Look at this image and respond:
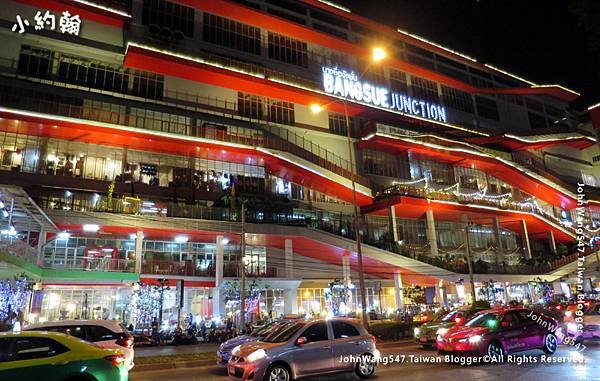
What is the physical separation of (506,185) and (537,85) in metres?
22.2

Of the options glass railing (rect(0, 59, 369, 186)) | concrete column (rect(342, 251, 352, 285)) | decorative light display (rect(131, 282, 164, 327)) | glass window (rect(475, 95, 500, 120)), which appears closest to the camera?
decorative light display (rect(131, 282, 164, 327))

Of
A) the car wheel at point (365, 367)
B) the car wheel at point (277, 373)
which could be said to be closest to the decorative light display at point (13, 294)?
the car wheel at point (277, 373)

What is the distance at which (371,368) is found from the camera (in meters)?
10.6

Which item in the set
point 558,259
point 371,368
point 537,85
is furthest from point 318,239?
point 537,85

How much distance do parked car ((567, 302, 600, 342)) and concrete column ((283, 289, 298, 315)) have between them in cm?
2106

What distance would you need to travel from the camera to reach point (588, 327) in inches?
566

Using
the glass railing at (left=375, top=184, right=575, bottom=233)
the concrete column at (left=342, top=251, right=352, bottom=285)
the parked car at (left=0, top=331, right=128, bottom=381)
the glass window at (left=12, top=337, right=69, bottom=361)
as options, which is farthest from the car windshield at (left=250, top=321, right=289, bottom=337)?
the glass railing at (left=375, top=184, right=575, bottom=233)

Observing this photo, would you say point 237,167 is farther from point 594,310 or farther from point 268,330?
Answer: point 594,310

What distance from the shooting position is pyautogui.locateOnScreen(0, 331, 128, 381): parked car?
6975mm

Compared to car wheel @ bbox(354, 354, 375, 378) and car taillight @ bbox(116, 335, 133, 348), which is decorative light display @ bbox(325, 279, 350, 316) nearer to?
car wheel @ bbox(354, 354, 375, 378)

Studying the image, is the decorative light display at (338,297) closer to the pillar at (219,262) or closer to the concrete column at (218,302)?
the concrete column at (218,302)

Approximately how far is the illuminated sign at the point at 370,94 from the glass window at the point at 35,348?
3536 centimetres

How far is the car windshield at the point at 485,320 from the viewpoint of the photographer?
40.3 feet

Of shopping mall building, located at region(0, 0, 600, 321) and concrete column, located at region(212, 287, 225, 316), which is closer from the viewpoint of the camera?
shopping mall building, located at region(0, 0, 600, 321)
